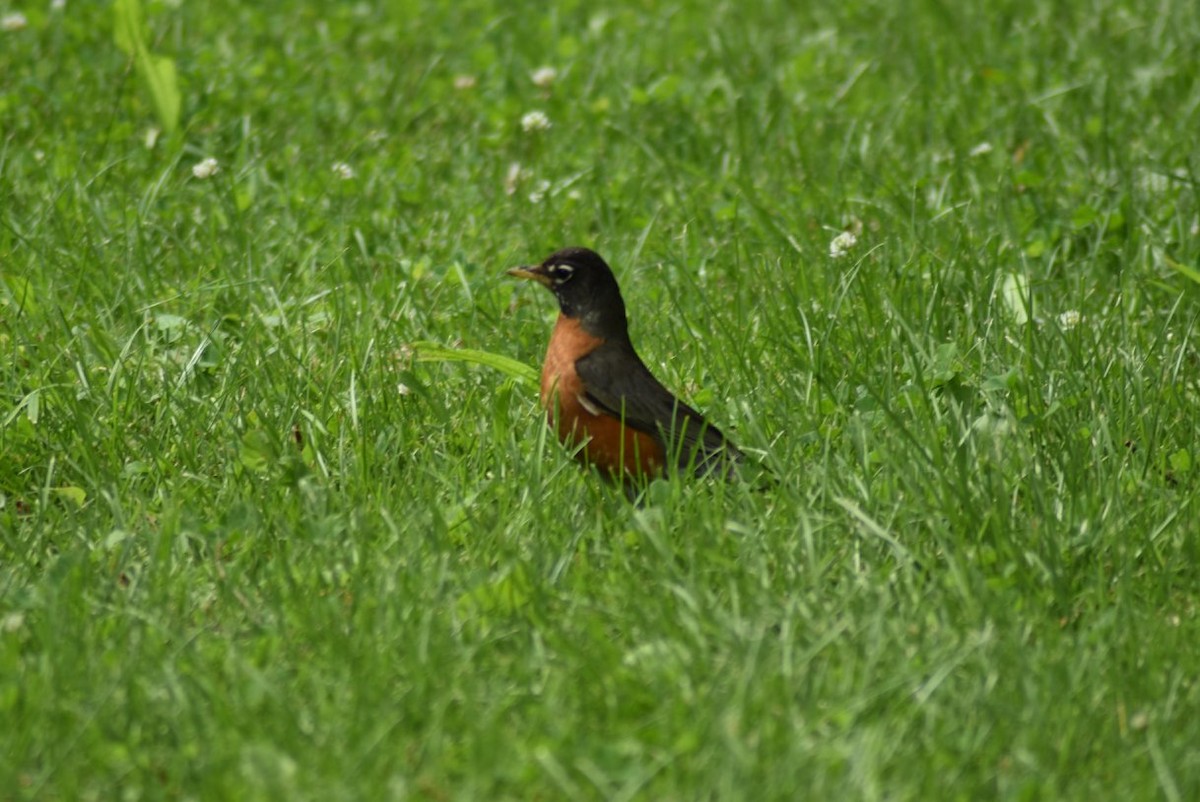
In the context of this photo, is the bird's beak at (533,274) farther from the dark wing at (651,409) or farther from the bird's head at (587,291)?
the dark wing at (651,409)

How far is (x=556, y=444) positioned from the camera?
4.23m

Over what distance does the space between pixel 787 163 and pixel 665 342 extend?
1.64 meters

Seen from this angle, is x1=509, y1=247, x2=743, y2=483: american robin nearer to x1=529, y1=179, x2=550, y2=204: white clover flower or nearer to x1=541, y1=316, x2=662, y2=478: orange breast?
x1=541, y1=316, x2=662, y2=478: orange breast

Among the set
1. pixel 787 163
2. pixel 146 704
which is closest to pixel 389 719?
pixel 146 704

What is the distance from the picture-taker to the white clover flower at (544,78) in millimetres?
7082

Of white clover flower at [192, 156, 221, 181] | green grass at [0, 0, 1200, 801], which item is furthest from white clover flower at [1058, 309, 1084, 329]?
white clover flower at [192, 156, 221, 181]

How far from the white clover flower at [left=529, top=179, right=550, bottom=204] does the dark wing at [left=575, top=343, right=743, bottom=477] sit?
1699 mm

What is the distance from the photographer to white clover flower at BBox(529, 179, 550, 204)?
6039 mm

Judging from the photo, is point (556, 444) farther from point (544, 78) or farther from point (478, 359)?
point (544, 78)

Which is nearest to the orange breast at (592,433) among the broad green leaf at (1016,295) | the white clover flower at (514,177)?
the broad green leaf at (1016,295)

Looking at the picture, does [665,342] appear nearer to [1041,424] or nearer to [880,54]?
[1041,424]

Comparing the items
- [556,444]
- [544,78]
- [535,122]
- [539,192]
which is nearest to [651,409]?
[556,444]

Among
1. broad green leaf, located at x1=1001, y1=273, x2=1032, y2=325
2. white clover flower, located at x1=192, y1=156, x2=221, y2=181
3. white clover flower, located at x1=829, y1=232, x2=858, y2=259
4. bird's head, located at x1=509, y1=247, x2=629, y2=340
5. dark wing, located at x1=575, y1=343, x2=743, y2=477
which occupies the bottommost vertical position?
broad green leaf, located at x1=1001, y1=273, x2=1032, y2=325

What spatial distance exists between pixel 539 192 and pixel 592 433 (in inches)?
79.9
